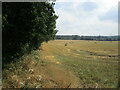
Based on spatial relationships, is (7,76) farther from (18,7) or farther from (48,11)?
(48,11)

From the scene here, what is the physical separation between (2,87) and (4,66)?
2.01m

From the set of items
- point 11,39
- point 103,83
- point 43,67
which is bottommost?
point 103,83

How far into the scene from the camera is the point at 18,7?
15047 mm

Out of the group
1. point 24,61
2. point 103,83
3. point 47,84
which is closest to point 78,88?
point 47,84

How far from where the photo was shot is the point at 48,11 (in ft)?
57.2

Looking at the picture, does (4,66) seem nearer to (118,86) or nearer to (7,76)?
(7,76)

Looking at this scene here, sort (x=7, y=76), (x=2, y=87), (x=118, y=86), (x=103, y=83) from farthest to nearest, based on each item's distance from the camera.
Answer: (x=103, y=83)
(x=118, y=86)
(x=7, y=76)
(x=2, y=87)

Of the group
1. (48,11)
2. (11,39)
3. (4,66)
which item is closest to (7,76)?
(4,66)

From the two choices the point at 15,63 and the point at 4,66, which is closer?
the point at 4,66

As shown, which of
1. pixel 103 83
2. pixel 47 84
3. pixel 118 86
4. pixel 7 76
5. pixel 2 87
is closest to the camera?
pixel 2 87

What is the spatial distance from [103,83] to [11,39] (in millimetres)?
8824

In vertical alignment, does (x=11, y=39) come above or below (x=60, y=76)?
above

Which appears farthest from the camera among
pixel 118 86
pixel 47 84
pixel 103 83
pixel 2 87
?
pixel 103 83

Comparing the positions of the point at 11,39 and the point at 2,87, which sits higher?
the point at 11,39
